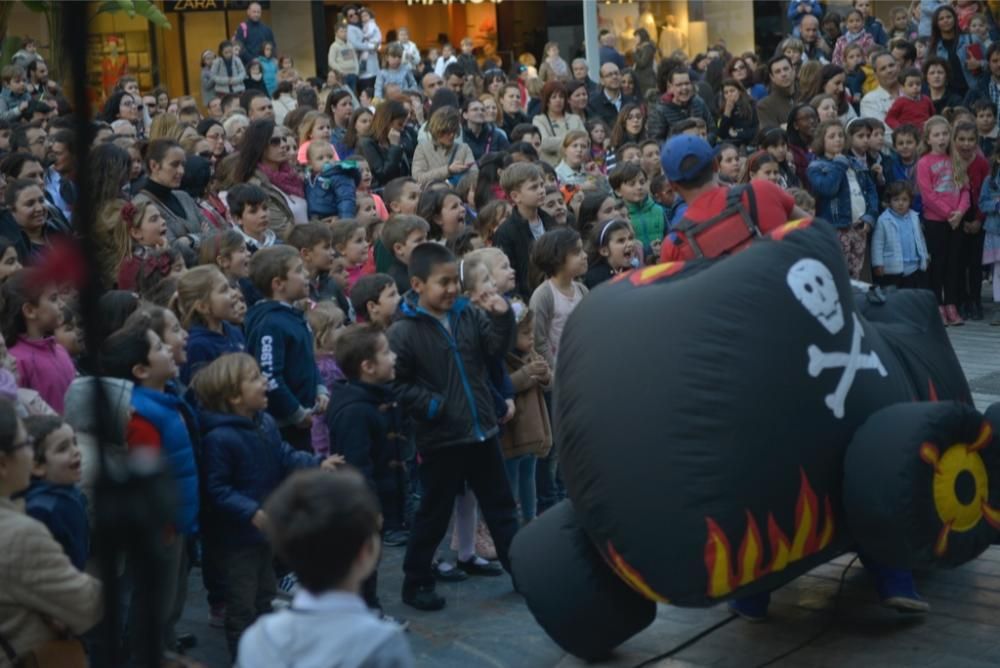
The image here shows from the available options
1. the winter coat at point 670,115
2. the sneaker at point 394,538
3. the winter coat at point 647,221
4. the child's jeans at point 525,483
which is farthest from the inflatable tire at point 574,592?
the winter coat at point 670,115

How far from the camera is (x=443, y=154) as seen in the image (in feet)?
39.1

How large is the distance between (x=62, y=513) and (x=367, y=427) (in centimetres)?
175

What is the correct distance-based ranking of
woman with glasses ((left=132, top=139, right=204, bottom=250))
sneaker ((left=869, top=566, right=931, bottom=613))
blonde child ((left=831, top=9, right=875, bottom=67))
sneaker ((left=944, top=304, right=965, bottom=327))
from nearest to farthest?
sneaker ((left=869, top=566, right=931, bottom=613)), woman with glasses ((left=132, top=139, right=204, bottom=250)), sneaker ((left=944, top=304, right=965, bottom=327)), blonde child ((left=831, top=9, right=875, bottom=67))

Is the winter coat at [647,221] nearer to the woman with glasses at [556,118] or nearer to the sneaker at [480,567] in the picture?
the woman with glasses at [556,118]

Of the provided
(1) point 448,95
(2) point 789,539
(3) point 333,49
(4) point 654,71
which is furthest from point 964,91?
(2) point 789,539

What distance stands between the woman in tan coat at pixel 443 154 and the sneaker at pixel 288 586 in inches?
200

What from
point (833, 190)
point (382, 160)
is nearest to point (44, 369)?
point (382, 160)

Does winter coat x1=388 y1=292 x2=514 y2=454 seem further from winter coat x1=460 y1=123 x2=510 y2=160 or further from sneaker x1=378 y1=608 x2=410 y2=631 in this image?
winter coat x1=460 y1=123 x2=510 y2=160

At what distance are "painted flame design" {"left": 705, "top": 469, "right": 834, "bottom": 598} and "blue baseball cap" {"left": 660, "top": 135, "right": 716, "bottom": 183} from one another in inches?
61.5

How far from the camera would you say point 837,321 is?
5789 mm

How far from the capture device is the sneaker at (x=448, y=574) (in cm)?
731

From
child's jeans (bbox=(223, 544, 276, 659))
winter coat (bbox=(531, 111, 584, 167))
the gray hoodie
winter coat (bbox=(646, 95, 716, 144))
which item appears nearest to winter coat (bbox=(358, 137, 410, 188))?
winter coat (bbox=(531, 111, 584, 167))

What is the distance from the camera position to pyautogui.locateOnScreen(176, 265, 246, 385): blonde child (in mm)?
6820

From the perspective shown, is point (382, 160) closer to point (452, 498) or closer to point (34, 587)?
point (452, 498)
